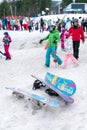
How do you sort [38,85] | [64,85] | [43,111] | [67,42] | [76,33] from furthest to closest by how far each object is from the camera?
[76,33] → [67,42] → [38,85] → [64,85] → [43,111]

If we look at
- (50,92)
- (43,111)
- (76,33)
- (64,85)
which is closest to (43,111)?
(43,111)

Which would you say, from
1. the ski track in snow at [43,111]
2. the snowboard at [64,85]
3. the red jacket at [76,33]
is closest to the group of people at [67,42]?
the red jacket at [76,33]

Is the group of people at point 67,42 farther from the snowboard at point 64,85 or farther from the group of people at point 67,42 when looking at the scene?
the snowboard at point 64,85

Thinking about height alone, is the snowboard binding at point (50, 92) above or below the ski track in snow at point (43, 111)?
above

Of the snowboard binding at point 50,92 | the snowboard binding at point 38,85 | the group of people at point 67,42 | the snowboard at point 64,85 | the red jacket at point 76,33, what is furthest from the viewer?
the red jacket at point 76,33

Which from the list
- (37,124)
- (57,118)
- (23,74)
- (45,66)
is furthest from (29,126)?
(45,66)

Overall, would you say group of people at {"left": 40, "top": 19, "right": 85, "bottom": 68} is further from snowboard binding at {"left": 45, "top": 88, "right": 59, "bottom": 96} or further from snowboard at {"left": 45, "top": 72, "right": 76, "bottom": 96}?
snowboard binding at {"left": 45, "top": 88, "right": 59, "bottom": 96}

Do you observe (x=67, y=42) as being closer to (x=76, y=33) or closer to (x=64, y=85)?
(x=76, y=33)

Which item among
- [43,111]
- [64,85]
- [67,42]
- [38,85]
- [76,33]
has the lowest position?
[43,111]

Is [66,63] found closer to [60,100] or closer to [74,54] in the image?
[74,54]

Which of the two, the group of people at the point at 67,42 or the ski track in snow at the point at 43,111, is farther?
the group of people at the point at 67,42

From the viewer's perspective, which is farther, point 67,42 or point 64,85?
point 67,42

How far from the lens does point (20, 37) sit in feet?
92.5

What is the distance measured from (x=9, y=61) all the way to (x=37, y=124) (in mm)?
9800
